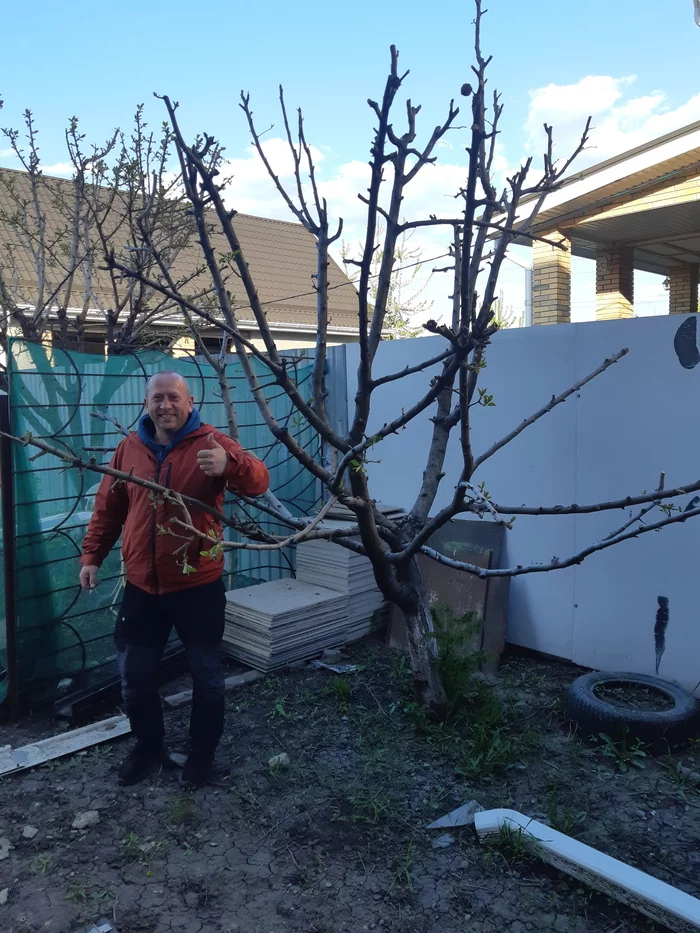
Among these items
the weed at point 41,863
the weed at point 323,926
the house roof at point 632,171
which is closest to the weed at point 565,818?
the weed at point 323,926

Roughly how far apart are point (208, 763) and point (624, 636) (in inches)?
99.6

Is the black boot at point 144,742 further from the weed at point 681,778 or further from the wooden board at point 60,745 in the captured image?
the weed at point 681,778

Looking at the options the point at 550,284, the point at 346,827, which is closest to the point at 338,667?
the point at 346,827

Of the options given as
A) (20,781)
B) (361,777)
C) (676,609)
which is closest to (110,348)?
(20,781)

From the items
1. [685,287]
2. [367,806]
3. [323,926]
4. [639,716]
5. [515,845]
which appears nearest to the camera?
[323,926]

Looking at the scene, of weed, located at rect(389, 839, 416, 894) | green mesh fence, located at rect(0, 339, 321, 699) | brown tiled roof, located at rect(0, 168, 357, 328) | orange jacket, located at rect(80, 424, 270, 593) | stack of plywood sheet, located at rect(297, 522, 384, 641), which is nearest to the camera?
weed, located at rect(389, 839, 416, 894)

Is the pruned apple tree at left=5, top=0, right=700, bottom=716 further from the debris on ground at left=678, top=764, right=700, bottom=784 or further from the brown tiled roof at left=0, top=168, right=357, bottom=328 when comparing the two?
the brown tiled roof at left=0, top=168, right=357, bottom=328

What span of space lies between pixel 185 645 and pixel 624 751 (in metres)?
2.13

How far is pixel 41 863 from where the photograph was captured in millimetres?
2639

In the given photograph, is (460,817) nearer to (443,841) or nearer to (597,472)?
(443,841)

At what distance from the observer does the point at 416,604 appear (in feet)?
11.3

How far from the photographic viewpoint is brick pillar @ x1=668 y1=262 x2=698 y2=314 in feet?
51.9

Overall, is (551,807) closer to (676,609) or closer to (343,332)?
(676,609)

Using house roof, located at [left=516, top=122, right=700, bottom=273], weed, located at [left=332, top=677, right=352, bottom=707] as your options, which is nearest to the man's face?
weed, located at [left=332, top=677, right=352, bottom=707]
